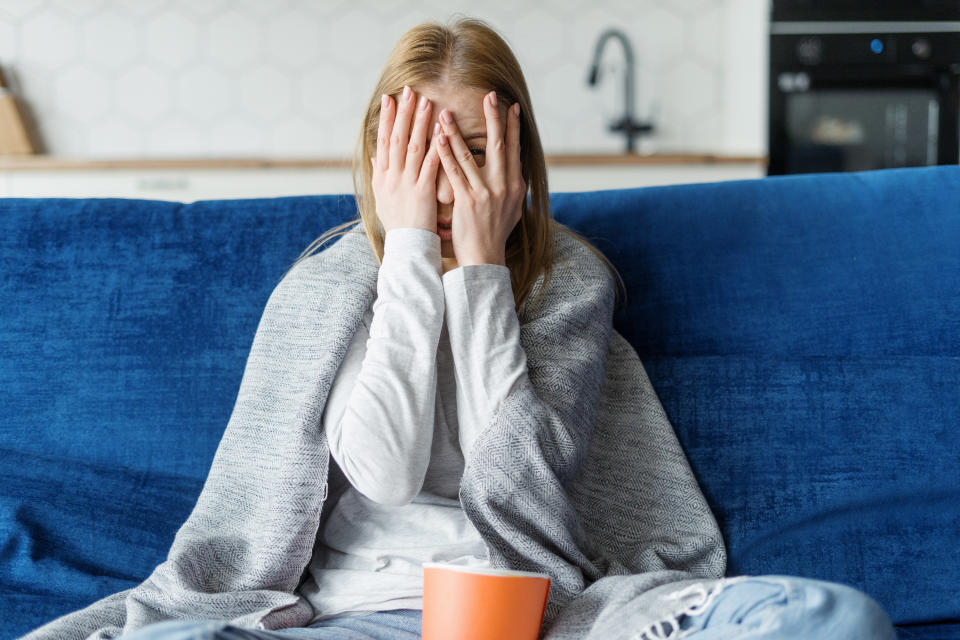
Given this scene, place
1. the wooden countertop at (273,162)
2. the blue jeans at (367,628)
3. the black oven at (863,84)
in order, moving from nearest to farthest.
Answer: the blue jeans at (367,628)
the wooden countertop at (273,162)
the black oven at (863,84)

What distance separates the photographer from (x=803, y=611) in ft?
2.38

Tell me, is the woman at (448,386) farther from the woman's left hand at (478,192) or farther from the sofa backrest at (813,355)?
the sofa backrest at (813,355)

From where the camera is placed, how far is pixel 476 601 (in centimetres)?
80

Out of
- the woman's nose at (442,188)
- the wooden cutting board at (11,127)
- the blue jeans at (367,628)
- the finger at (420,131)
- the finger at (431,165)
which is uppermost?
the wooden cutting board at (11,127)

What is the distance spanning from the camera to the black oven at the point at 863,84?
123 inches

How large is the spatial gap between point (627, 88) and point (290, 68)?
130 centimetres

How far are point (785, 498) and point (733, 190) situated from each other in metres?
0.50

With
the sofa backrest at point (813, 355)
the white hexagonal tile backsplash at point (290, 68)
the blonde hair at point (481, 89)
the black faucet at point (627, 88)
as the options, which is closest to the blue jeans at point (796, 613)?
the sofa backrest at point (813, 355)

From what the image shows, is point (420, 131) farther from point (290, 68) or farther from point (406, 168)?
point (290, 68)

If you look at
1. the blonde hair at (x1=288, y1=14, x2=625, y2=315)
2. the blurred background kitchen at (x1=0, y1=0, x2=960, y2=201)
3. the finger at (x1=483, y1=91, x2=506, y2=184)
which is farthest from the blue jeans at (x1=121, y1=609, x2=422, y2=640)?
the blurred background kitchen at (x1=0, y1=0, x2=960, y2=201)

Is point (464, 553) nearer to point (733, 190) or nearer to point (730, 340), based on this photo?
point (730, 340)

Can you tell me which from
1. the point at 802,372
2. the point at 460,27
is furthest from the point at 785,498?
the point at 460,27

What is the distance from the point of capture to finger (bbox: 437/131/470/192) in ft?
3.79

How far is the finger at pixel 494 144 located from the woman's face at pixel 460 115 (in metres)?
0.02
